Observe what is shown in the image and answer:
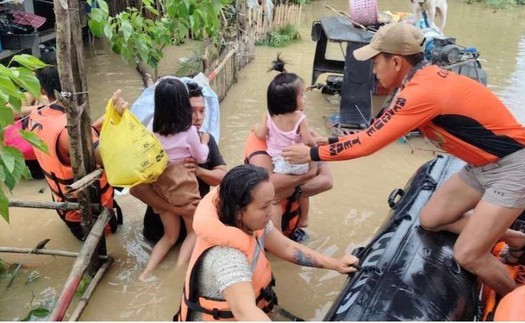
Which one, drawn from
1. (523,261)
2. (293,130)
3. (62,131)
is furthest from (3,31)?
(523,261)

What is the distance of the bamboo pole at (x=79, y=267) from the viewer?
2.96m

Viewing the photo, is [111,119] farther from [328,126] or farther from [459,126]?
[328,126]

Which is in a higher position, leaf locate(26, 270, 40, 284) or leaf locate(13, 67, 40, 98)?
leaf locate(13, 67, 40, 98)

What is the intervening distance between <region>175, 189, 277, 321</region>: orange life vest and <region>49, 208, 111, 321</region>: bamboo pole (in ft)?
2.90

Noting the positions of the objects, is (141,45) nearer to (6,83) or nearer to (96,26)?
(96,26)

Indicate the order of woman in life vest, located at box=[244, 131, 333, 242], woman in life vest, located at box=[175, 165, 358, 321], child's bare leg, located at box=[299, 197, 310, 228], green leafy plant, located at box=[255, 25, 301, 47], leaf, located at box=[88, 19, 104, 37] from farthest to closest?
green leafy plant, located at box=[255, 25, 301, 47] → leaf, located at box=[88, 19, 104, 37] → child's bare leg, located at box=[299, 197, 310, 228] → woman in life vest, located at box=[244, 131, 333, 242] → woman in life vest, located at box=[175, 165, 358, 321]

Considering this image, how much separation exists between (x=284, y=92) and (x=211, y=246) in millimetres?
1572

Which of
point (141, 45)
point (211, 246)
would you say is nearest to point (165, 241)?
point (211, 246)

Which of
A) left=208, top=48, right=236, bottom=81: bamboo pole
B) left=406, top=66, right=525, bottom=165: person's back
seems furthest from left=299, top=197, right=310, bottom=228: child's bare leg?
left=208, top=48, right=236, bottom=81: bamboo pole

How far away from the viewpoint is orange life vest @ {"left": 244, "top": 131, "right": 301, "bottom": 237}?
381 centimetres

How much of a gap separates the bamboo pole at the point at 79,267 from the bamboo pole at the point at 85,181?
1.02 feet

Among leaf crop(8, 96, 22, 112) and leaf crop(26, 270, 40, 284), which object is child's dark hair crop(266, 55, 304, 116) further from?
leaf crop(26, 270, 40, 284)

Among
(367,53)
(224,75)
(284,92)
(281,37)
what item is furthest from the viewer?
(281,37)

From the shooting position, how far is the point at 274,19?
11.7 m
